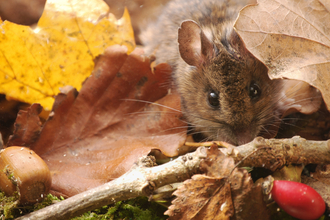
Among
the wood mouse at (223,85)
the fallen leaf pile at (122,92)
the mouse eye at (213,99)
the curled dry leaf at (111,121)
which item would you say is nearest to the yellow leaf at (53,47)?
the fallen leaf pile at (122,92)

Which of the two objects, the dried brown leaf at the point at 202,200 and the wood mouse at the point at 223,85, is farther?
the wood mouse at the point at 223,85

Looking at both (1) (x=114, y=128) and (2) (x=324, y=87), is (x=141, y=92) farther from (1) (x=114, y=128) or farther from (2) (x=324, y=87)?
(2) (x=324, y=87)

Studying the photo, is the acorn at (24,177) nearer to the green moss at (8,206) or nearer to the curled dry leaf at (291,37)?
the green moss at (8,206)

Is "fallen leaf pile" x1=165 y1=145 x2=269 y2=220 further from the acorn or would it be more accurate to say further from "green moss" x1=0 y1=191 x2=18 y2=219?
"green moss" x1=0 y1=191 x2=18 y2=219

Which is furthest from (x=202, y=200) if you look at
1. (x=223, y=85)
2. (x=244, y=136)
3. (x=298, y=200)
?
(x=223, y=85)

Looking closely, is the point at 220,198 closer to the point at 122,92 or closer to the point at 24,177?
the point at 24,177

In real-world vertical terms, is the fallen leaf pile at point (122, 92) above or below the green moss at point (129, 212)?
above
